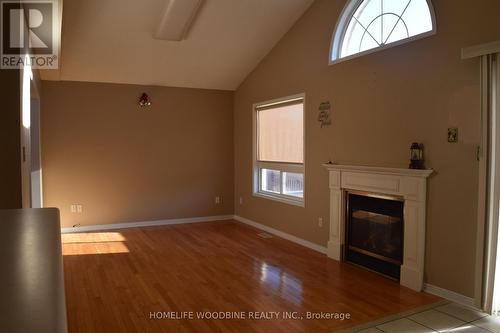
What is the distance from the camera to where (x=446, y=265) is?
136 inches

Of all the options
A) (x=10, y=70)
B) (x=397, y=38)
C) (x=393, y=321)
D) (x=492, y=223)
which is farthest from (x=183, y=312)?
(x=397, y=38)

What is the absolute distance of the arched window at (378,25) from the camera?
3.67 meters

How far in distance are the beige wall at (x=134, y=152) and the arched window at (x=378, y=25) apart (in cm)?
293

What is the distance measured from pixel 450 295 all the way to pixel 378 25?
2.74 meters

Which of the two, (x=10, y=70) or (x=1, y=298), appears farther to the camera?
(x=10, y=70)

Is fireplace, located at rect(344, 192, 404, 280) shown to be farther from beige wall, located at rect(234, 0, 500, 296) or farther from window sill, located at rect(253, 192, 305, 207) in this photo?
window sill, located at rect(253, 192, 305, 207)

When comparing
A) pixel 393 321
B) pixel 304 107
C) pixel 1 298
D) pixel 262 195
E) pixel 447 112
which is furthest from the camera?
pixel 262 195

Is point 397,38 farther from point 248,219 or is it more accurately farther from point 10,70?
point 248,219

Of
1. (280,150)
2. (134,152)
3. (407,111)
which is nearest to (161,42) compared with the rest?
(134,152)

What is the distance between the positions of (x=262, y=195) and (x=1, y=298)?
5.65 meters

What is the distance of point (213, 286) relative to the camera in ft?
12.2

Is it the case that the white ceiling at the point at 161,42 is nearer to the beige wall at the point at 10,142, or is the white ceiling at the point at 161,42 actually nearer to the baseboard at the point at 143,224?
the beige wall at the point at 10,142

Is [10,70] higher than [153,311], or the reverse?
[10,70]

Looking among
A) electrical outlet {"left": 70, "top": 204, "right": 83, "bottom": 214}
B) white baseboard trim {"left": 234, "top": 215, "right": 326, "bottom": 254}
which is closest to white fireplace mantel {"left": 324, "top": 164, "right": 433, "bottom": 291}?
white baseboard trim {"left": 234, "top": 215, "right": 326, "bottom": 254}
